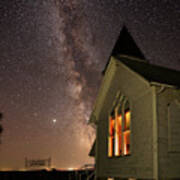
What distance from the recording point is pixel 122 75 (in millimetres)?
12359

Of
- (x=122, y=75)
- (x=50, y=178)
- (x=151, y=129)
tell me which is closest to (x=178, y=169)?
(x=151, y=129)

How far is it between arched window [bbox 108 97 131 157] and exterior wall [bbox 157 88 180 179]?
213cm

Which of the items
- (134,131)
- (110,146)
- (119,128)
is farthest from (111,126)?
(134,131)

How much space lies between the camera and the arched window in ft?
37.1

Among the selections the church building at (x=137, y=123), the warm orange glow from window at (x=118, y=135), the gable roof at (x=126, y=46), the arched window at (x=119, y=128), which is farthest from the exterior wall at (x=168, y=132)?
the gable roof at (x=126, y=46)

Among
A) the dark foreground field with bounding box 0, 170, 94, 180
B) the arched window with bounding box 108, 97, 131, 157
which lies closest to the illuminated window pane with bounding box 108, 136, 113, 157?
the arched window with bounding box 108, 97, 131, 157

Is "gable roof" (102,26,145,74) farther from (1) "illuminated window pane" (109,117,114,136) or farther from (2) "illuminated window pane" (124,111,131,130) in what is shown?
(2) "illuminated window pane" (124,111,131,130)

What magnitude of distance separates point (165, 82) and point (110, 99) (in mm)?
4310

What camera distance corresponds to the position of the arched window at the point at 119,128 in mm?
11297

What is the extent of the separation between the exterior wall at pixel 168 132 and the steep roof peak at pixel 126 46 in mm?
8138

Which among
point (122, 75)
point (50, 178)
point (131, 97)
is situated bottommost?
point (50, 178)

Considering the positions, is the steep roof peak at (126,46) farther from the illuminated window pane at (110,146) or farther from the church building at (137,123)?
the illuminated window pane at (110,146)

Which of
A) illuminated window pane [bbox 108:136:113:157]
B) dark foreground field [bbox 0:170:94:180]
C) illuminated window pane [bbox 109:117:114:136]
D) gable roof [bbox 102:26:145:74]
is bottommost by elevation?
dark foreground field [bbox 0:170:94:180]

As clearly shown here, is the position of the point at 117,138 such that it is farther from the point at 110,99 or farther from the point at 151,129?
the point at 151,129
